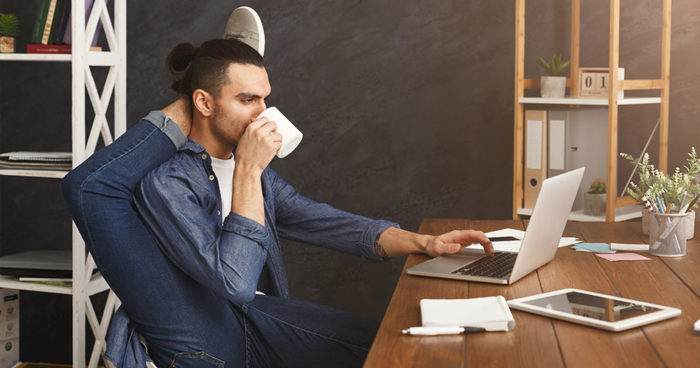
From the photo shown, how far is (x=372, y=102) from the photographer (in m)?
3.34

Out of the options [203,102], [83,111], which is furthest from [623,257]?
[83,111]

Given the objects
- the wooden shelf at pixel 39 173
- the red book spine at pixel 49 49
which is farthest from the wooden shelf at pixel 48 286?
the red book spine at pixel 49 49

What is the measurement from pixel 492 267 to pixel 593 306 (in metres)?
0.38

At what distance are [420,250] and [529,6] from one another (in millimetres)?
1522

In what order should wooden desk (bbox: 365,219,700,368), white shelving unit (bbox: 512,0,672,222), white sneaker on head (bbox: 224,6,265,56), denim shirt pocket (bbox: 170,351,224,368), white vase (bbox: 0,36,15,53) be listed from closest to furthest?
wooden desk (bbox: 365,219,700,368) → denim shirt pocket (bbox: 170,351,224,368) → white sneaker on head (bbox: 224,6,265,56) → white shelving unit (bbox: 512,0,672,222) → white vase (bbox: 0,36,15,53)

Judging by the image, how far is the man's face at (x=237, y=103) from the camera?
6.01 feet

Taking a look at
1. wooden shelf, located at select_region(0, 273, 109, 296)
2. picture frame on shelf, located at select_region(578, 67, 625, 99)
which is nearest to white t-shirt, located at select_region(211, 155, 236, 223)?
wooden shelf, located at select_region(0, 273, 109, 296)

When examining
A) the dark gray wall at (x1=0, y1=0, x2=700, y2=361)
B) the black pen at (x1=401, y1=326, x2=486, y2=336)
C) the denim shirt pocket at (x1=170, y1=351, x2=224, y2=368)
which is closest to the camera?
the black pen at (x1=401, y1=326, x2=486, y2=336)

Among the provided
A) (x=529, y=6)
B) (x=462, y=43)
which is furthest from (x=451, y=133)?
(x=529, y=6)

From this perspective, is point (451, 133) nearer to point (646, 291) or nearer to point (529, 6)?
point (529, 6)

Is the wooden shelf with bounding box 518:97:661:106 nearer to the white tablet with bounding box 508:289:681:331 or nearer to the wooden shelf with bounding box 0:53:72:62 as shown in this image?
the white tablet with bounding box 508:289:681:331

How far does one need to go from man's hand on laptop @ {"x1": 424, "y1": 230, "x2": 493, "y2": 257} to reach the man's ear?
66cm

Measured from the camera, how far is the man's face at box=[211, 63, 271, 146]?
1833mm

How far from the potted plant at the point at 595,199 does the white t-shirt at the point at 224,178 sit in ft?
4.63
